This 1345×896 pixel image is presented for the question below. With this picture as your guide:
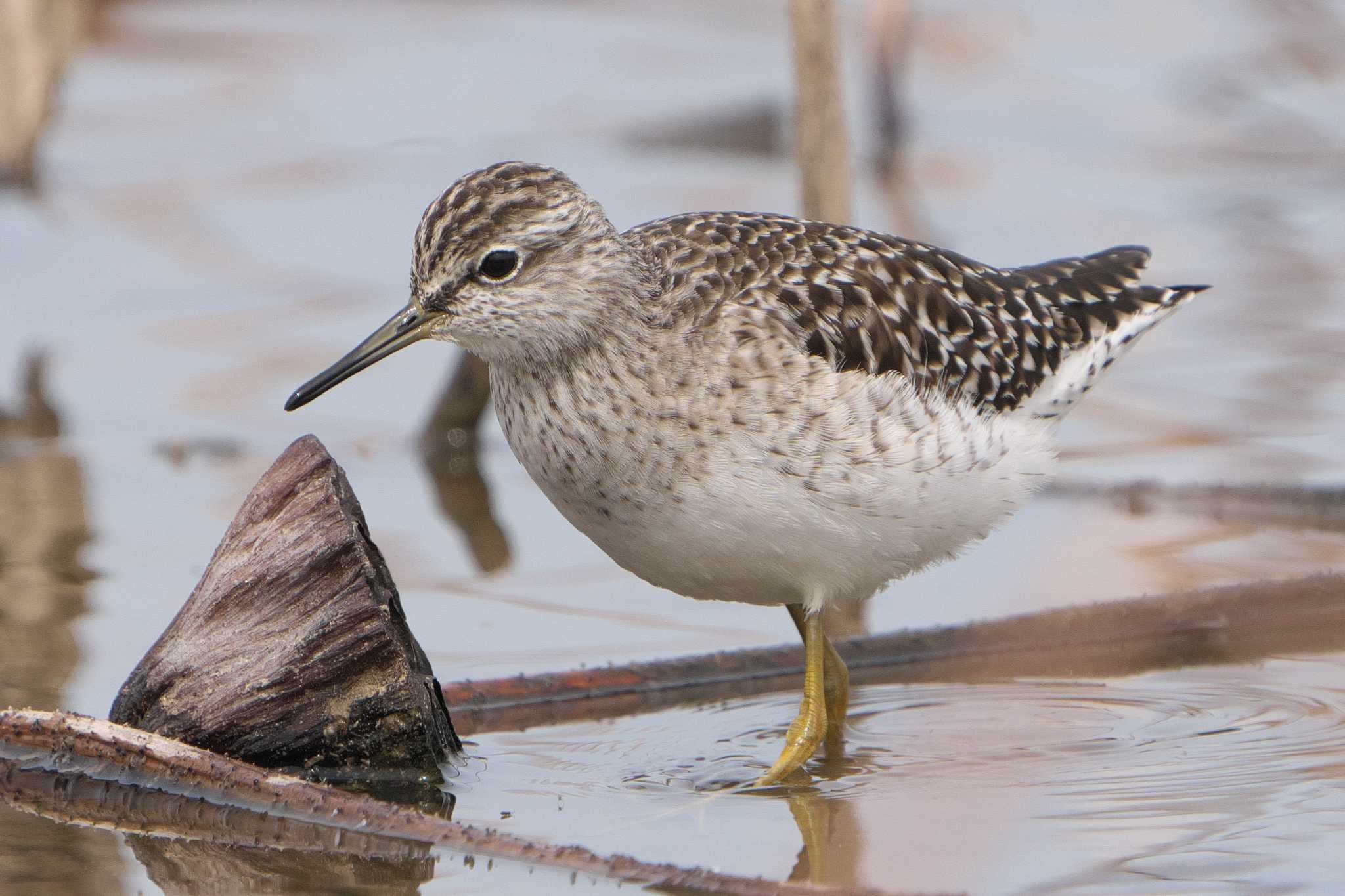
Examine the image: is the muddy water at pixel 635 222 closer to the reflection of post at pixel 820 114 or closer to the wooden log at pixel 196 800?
the wooden log at pixel 196 800

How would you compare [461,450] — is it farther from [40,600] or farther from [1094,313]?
[1094,313]

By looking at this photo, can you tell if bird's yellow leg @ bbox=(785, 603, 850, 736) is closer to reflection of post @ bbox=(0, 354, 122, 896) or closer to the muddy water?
the muddy water

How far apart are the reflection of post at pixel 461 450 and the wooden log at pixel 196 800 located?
11.0ft

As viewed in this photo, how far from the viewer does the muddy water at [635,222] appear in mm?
6141

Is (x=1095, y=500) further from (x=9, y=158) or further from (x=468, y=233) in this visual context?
(x=9, y=158)

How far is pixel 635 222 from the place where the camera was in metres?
13.1

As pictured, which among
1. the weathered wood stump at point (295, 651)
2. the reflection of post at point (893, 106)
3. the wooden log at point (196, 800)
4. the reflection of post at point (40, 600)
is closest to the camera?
the wooden log at point (196, 800)

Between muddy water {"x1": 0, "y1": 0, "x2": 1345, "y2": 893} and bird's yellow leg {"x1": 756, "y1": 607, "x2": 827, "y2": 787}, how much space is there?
0.47 feet

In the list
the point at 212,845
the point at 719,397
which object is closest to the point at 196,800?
A: the point at 212,845

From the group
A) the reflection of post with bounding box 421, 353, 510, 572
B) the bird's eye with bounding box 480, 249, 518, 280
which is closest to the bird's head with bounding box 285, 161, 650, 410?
the bird's eye with bounding box 480, 249, 518, 280

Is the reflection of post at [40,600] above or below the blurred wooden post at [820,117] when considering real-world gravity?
below

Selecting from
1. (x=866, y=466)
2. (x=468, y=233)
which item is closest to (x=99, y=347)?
(x=468, y=233)

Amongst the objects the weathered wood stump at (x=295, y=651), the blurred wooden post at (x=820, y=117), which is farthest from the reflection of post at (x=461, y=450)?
the weathered wood stump at (x=295, y=651)

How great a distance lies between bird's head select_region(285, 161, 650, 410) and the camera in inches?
260
